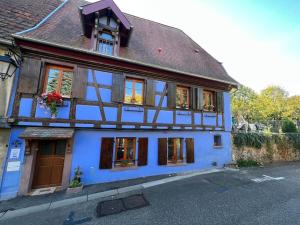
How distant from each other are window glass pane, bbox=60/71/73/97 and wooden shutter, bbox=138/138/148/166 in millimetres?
3735

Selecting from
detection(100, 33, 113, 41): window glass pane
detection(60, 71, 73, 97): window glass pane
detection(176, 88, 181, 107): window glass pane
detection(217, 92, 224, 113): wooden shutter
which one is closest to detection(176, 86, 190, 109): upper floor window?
detection(176, 88, 181, 107): window glass pane

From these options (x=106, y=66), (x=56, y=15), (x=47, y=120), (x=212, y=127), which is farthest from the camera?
(x=212, y=127)

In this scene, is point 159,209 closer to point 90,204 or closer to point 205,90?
point 90,204

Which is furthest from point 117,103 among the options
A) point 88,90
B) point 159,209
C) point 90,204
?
point 159,209

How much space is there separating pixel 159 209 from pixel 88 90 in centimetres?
513

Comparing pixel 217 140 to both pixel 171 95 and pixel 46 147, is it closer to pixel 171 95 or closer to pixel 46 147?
pixel 171 95

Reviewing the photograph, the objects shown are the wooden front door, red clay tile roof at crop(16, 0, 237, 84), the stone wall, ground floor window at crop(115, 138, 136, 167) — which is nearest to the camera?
the wooden front door

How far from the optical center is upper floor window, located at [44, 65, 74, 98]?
5.96 m

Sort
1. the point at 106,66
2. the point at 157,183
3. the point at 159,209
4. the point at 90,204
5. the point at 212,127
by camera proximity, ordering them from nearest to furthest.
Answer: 1. the point at 159,209
2. the point at 90,204
3. the point at 157,183
4. the point at 106,66
5. the point at 212,127

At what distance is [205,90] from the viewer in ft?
29.3

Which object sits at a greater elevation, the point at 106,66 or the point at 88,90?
the point at 106,66

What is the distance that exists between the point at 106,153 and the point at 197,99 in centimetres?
552

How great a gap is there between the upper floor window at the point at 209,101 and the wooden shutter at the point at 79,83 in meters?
6.50

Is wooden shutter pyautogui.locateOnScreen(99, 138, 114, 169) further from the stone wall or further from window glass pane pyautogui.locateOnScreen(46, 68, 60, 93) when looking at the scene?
the stone wall
